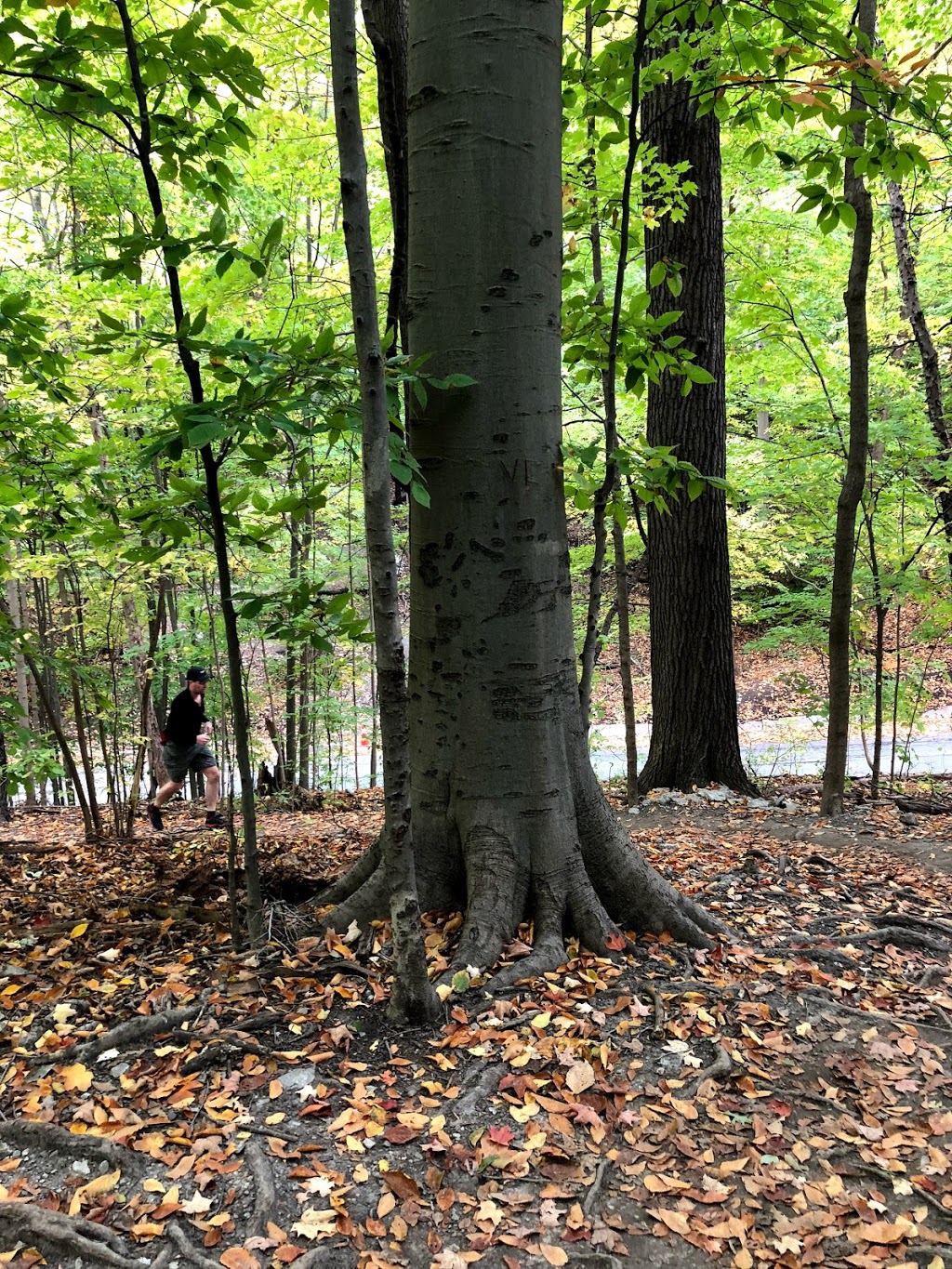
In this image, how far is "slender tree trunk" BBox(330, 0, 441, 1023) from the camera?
200 centimetres

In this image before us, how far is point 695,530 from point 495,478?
14.8 ft

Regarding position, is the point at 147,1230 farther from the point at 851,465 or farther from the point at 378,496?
the point at 851,465

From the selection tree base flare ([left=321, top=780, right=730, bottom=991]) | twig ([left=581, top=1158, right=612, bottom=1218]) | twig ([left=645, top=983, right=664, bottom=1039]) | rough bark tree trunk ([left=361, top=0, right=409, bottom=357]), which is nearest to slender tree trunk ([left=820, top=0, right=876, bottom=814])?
rough bark tree trunk ([left=361, top=0, right=409, bottom=357])

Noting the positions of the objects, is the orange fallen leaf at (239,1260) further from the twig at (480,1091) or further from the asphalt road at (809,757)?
the asphalt road at (809,757)

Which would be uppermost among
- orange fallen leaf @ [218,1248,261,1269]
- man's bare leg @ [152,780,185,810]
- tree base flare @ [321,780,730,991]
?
tree base flare @ [321,780,730,991]

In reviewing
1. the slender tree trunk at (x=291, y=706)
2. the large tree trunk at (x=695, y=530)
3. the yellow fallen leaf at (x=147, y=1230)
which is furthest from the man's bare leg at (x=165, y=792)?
the yellow fallen leaf at (x=147, y=1230)

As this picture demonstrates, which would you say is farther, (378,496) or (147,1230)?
(378,496)

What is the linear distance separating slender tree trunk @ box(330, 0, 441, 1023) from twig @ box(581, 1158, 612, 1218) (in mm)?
715

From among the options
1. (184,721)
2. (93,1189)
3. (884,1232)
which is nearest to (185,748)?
(184,721)

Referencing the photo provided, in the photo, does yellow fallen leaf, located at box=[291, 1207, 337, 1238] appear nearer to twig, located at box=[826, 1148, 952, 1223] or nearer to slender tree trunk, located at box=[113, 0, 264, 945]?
slender tree trunk, located at box=[113, 0, 264, 945]

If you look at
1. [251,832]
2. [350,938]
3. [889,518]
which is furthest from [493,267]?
[889,518]

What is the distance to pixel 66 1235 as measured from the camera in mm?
1649

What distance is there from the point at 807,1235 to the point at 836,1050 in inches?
29.8

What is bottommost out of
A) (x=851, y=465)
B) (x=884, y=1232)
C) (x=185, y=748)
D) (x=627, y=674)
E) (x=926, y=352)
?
(x=884, y=1232)
